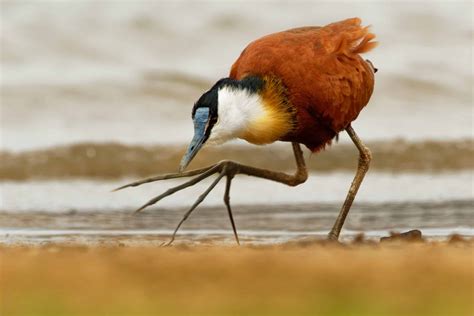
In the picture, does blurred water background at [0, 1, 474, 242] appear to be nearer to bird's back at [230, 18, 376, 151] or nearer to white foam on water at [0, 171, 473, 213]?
white foam on water at [0, 171, 473, 213]

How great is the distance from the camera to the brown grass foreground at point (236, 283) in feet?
12.3

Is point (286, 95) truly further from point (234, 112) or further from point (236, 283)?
point (236, 283)

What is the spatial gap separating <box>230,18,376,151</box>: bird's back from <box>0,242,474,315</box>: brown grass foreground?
6.00ft

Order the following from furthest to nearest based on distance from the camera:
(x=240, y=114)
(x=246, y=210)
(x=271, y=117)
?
(x=246, y=210)
(x=271, y=117)
(x=240, y=114)

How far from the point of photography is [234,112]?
6266 mm

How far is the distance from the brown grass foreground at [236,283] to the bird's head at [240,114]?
4.45 ft

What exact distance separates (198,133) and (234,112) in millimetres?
233

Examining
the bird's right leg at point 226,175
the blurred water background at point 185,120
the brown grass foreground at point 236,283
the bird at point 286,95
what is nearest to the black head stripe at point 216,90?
the bird at point 286,95

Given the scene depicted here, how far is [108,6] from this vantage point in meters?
18.3

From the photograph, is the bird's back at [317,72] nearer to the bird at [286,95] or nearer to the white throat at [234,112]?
the bird at [286,95]

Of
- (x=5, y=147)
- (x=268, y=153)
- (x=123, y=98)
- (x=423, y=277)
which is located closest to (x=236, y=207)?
(x=268, y=153)

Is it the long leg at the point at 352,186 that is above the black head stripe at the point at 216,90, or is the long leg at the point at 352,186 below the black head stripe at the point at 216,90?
below

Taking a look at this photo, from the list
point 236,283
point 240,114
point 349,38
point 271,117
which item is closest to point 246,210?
point 349,38

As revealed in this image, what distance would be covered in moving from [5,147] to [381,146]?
4.32 metres
